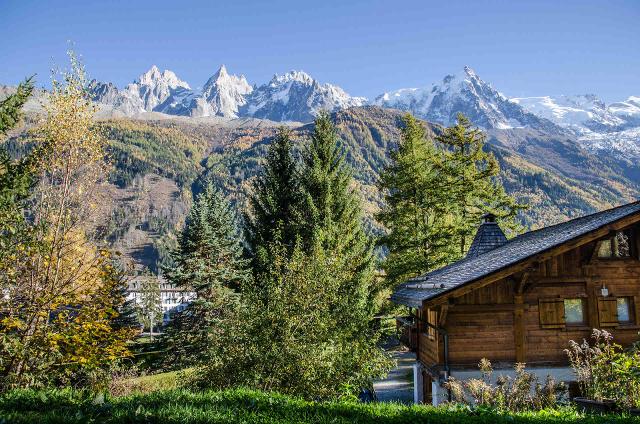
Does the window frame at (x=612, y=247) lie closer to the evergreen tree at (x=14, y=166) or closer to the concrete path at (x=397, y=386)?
the concrete path at (x=397, y=386)

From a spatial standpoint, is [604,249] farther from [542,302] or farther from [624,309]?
[542,302]

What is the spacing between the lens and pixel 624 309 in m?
16.2

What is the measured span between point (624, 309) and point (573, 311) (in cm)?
186

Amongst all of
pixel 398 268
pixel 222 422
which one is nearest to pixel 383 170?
pixel 398 268

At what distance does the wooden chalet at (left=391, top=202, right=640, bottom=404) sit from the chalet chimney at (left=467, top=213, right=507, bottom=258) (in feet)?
22.8

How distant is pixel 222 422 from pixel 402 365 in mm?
27691

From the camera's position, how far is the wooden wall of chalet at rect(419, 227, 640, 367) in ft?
50.2

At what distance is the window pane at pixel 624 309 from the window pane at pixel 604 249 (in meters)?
1.53

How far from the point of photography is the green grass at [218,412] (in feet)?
23.1

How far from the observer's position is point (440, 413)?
8.32 m

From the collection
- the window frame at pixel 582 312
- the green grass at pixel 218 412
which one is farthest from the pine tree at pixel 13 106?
the window frame at pixel 582 312

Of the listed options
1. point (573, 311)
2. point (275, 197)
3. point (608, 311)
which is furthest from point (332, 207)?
point (608, 311)

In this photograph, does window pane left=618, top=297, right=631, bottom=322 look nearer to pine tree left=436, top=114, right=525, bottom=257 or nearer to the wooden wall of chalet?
the wooden wall of chalet

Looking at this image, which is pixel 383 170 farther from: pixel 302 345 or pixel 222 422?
pixel 222 422
